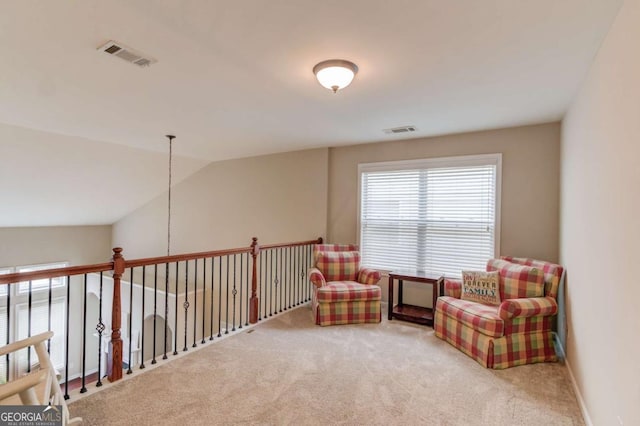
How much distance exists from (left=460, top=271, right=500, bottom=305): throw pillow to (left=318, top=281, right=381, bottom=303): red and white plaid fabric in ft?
3.24

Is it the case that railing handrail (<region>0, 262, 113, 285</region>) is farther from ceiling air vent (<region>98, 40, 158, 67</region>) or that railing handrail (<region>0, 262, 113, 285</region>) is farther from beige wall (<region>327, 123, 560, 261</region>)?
beige wall (<region>327, 123, 560, 261</region>)

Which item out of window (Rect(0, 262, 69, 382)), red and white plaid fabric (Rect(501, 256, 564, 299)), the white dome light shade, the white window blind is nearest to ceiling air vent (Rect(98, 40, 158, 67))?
the white dome light shade

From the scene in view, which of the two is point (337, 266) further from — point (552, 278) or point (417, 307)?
point (552, 278)

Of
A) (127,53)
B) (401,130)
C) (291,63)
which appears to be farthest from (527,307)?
(127,53)

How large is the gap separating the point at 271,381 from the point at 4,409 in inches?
63.5

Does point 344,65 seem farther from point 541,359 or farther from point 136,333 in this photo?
point 136,333

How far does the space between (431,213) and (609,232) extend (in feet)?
8.35

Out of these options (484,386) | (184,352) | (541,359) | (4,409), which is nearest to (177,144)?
(184,352)

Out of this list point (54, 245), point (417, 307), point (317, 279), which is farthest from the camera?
point (54, 245)

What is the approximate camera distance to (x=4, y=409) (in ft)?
4.28

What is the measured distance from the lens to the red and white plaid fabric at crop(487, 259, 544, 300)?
307cm

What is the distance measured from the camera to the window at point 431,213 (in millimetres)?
3998

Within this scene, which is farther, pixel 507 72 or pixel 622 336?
pixel 507 72

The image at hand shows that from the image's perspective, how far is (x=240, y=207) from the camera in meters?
6.01
